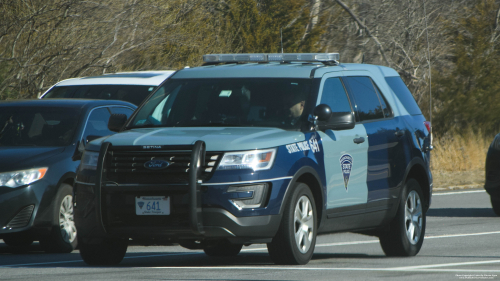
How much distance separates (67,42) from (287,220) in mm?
13647

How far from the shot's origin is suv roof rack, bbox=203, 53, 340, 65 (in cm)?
894

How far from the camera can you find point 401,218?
360 inches

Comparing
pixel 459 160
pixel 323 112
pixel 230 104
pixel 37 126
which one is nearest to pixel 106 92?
pixel 37 126

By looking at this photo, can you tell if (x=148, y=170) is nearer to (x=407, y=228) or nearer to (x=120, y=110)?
(x=407, y=228)

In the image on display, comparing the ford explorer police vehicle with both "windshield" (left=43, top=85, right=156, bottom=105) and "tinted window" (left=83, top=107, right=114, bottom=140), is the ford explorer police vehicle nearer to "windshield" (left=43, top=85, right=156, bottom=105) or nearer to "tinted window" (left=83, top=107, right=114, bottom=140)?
"tinted window" (left=83, top=107, right=114, bottom=140)

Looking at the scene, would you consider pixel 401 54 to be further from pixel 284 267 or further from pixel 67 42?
pixel 284 267

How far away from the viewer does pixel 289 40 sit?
24953mm

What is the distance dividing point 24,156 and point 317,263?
3254 millimetres

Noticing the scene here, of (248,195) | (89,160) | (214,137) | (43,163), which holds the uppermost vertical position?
(214,137)

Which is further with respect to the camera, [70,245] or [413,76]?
[413,76]

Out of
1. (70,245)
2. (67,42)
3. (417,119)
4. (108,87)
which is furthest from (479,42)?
(70,245)

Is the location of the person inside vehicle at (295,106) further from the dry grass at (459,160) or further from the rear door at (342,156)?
the dry grass at (459,160)

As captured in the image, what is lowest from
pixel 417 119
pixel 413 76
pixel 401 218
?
pixel 413 76

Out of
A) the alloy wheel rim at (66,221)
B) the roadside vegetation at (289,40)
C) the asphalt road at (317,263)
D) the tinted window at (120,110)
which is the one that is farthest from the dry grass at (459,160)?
the alloy wheel rim at (66,221)
